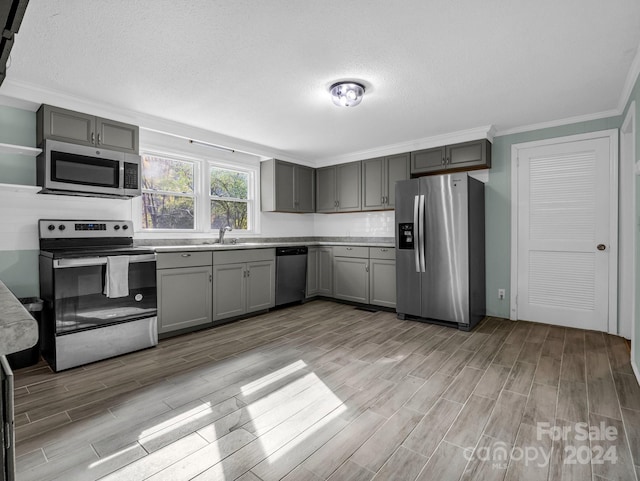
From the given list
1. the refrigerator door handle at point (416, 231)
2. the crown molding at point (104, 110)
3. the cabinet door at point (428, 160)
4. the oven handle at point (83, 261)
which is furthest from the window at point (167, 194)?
the cabinet door at point (428, 160)

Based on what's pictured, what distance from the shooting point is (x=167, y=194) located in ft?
13.4

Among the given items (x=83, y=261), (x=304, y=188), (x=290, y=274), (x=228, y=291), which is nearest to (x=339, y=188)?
(x=304, y=188)

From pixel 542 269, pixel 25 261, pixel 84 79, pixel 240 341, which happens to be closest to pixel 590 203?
pixel 542 269

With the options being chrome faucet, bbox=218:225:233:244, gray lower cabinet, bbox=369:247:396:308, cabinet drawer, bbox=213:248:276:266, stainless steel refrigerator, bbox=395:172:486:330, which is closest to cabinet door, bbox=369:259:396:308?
gray lower cabinet, bbox=369:247:396:308

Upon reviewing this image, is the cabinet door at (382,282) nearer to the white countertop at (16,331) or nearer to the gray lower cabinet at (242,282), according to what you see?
the gray lower cabinet at (242,282)

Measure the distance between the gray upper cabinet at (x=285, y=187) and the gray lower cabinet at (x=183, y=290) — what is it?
5.07ft

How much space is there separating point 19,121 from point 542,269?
5.52m

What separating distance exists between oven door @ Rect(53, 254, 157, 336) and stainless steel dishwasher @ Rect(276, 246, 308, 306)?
1.78 m

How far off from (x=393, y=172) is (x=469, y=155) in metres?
1.03

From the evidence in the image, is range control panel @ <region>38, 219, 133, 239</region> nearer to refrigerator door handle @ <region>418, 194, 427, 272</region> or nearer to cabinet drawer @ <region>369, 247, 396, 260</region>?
cabinet drawer @ <region>369, 247, 396, 260</region>

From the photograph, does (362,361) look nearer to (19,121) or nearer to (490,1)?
(490,1)

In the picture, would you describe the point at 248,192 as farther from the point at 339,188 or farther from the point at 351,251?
the point at 351,251

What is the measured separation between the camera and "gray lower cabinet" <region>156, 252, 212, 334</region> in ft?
11.2

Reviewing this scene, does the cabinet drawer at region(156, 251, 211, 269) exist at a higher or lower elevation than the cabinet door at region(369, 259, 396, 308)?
higher
